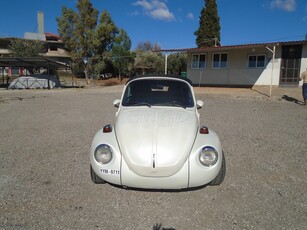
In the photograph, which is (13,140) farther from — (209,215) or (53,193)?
(209,215)

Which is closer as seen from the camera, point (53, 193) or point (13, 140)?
point (53, 193)

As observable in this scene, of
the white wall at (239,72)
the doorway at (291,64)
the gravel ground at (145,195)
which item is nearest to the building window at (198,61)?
the white wall at (239,72)

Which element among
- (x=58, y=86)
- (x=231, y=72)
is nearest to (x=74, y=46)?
(x=58, y=86)

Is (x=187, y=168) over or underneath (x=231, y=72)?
underneath

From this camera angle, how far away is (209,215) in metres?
2.99

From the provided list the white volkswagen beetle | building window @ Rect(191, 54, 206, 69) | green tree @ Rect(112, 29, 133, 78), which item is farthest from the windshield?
green tree @ Rect(112, 29, 133, 78)

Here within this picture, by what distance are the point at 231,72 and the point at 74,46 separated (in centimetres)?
1889

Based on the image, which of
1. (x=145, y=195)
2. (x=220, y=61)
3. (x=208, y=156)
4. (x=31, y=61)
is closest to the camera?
(x=208, y=156)

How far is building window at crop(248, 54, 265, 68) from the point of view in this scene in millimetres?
20234

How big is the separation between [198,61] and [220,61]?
6.73ft

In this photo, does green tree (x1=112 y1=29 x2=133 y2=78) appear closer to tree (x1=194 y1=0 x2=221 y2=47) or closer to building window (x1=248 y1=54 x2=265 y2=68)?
tree (x1=194 y1=0 x2=221 y2=47)

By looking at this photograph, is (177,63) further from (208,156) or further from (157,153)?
(157,153)

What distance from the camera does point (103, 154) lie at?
3.29 m

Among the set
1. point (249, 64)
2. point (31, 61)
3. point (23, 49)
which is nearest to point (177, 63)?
point (249, 64)
